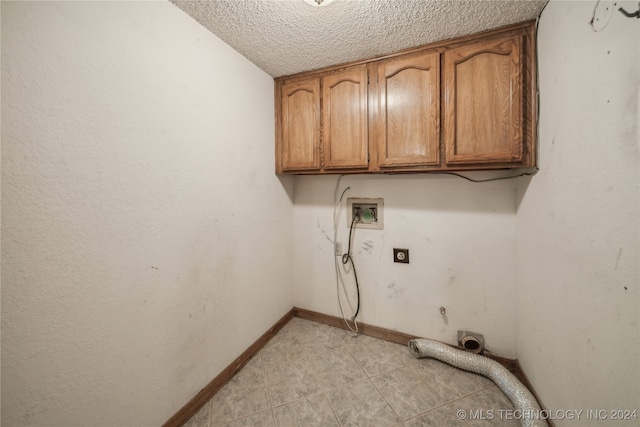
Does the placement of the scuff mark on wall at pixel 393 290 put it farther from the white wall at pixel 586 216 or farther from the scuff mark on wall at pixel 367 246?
the white wall at pixel 586 216

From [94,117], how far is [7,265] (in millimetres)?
548

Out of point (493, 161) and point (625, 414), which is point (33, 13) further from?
point (625, 414)

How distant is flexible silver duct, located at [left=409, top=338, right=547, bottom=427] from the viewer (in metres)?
1.11

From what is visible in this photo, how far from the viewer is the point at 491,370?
1411 millimetres

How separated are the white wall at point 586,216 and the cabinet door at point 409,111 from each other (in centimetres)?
50

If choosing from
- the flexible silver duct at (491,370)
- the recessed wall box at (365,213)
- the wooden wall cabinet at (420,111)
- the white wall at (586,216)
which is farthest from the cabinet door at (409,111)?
the flexible silver duct at (491,370)

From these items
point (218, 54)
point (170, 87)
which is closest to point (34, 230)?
point (170, 87)

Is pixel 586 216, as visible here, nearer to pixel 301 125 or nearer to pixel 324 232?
pixel 324 232

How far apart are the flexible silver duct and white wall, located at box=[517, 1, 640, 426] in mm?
85

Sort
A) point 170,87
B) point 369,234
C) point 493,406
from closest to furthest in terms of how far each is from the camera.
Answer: point 170,87 → point 493,406 → point 369,234

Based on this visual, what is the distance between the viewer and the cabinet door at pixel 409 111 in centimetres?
144

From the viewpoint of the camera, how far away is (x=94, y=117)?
2.80 ft

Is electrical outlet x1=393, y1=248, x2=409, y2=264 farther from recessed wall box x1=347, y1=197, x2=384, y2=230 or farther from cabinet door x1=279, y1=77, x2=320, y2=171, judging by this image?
cabinet door x1=279, y1=77, x2=320, y2=171

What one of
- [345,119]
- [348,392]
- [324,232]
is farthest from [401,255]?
[345,119]
